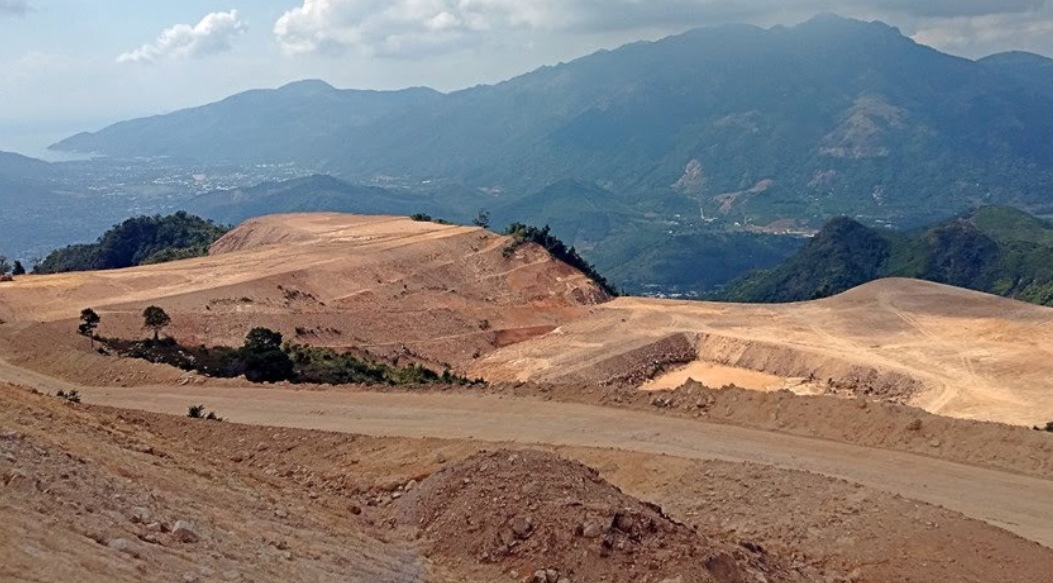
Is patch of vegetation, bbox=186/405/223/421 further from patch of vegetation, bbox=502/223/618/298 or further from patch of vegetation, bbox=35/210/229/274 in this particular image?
patch of vegetation, bbox=35/210/229/274

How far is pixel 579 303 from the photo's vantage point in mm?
59531

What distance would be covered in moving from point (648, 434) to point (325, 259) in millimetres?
40917

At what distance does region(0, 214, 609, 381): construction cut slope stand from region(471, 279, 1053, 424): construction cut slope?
4220 millimetres

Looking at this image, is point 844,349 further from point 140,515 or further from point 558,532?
point 140,515

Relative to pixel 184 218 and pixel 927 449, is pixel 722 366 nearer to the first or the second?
pixel 927 449

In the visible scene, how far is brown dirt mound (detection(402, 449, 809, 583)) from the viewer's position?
11.0 metres

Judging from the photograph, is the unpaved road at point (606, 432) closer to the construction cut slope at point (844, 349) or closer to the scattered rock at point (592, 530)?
the scattered rock at point (592, 530)

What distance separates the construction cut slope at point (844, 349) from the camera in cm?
3778

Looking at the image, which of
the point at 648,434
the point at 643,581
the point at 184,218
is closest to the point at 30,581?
the point at 643,581

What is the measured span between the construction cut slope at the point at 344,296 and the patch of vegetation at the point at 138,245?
67.1 ft

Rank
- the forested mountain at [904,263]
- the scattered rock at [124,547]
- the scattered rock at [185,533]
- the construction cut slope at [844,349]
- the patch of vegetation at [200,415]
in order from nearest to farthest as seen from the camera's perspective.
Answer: the scattered rock at [124,547]
the scattered rock at [185,533]
the patch of vegetation at [200,415]
the construction cut slope at [844,349]
the forested mountain at [904,263]

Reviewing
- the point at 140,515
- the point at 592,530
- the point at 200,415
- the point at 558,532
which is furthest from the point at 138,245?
the point at 592,530

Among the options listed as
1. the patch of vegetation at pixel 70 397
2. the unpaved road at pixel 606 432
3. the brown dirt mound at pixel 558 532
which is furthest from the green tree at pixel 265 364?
the brown dirt mound at pixel 558 532

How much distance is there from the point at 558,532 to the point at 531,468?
187cm
